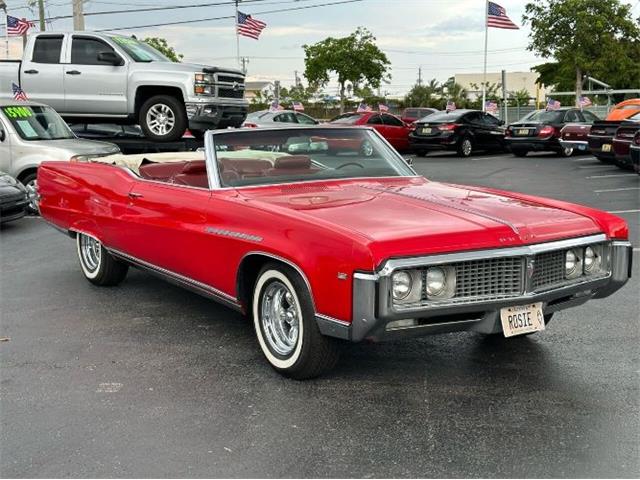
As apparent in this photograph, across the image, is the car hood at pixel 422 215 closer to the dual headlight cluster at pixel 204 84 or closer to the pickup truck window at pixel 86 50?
the dual headlight cluster at pixel 204 84

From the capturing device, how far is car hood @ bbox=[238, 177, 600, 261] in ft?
12.4

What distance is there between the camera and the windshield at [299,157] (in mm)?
5180

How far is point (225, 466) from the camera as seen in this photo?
10.8 ft

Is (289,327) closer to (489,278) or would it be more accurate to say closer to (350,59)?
(489,278)

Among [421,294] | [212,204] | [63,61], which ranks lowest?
[421,294]

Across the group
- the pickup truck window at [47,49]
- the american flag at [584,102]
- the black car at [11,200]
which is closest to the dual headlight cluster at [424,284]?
the black car at [11,200]

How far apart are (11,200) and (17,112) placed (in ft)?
7.81

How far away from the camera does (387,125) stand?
2517 cm

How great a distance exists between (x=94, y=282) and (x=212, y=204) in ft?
8.16

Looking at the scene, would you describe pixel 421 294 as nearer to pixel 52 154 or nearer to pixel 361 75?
pixel 52 154

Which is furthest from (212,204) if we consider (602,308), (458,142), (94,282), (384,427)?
(458,142)

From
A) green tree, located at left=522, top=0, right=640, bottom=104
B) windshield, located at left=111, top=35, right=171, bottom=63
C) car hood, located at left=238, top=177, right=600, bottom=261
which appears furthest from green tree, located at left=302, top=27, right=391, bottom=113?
car hood, located at left=238, top=177, right=600, bottom=261

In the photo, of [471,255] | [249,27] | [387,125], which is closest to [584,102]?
[387,125]

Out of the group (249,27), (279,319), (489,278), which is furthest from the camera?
(249,27)
